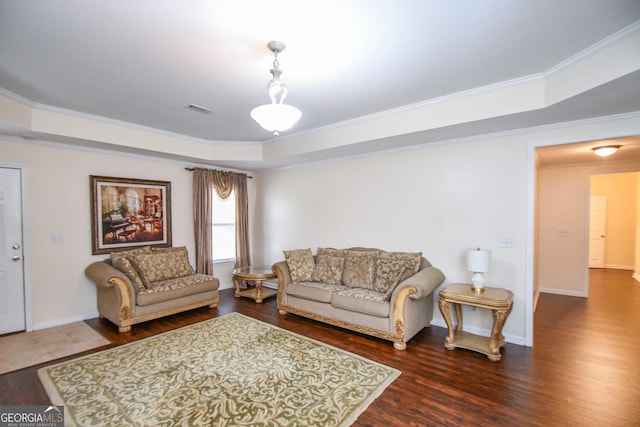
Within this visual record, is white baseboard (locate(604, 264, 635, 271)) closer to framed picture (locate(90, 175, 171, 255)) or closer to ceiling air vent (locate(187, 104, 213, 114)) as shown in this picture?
ceiling air vent (locate(187, 104, 213, 114))

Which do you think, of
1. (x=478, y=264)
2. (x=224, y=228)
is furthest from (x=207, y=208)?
(x=478, y=264)

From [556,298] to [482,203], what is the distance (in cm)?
314

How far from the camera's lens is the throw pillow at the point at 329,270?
4.24m

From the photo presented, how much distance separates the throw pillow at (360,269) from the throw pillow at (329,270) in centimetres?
8

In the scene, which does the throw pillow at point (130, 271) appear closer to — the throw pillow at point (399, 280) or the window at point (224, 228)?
the window at point (224, 228)

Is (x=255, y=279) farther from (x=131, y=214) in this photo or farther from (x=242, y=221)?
(x=131, y=214)

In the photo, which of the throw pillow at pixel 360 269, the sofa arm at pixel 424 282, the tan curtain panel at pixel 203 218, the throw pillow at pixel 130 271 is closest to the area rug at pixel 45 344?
the throw pillow at pixel 130 271

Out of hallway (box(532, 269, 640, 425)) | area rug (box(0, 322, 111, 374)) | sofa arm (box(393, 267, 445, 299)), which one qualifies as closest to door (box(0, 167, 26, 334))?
area rug (box(0, 322, 111, 374))

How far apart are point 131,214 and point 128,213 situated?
4 cm

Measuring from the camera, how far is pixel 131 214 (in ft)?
15.0

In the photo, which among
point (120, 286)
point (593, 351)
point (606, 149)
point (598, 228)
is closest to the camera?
point (593, 351)

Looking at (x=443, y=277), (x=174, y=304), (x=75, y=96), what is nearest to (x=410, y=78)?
(x=443, y=277)

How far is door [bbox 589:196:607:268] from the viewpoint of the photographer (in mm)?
7523

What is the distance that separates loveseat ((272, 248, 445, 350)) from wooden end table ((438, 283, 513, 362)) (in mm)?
253
